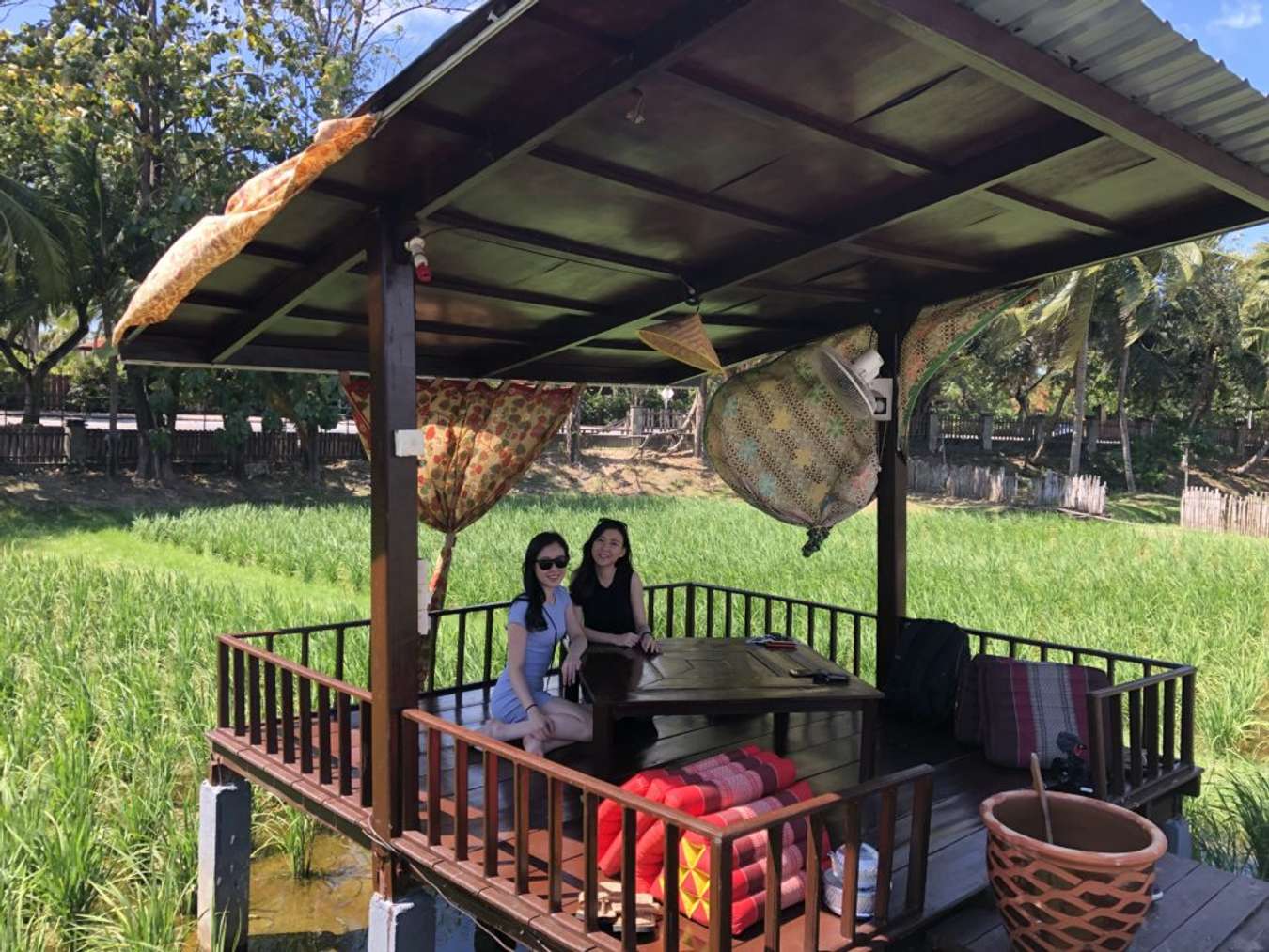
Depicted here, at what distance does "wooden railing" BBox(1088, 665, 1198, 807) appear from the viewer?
325 centimetres

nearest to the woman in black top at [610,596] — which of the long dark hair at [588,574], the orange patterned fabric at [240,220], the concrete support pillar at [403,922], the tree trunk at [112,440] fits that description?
the long dark hair at [588,574]

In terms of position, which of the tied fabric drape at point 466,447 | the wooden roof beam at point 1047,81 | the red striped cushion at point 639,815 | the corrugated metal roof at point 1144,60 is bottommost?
the red striped cushion at point 639,815

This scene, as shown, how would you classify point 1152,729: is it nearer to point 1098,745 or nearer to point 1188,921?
point 1098,745

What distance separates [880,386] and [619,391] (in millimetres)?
32671

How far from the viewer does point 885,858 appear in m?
2.43

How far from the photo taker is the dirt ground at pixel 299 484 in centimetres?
1766

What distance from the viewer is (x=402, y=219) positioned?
2893 millimetres

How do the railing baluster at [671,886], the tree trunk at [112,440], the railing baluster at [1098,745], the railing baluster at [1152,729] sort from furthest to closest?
the tree trunk at [112,440] → the railing baluster at [1152,729] → the railing baluster at [1098,745] → the railing baluster at [671,886]

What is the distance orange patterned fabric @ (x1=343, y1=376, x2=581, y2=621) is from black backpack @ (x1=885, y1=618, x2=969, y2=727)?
241 cm

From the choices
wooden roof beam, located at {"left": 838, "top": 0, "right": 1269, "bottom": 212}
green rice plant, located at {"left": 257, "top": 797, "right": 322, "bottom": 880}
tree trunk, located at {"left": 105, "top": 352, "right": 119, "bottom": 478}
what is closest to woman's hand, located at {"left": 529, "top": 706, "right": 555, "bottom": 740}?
green rice plant, located at {"left": 257, "top": 797, "right": 322, "bottom": 880}

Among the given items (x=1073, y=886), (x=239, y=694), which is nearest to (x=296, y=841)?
(x=239, y=694)

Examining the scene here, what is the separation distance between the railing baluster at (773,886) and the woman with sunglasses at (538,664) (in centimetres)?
170

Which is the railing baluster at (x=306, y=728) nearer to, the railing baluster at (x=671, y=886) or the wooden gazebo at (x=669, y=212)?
the wooden gazebo at (x=669, y=212)

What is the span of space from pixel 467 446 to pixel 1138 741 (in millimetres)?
3571
